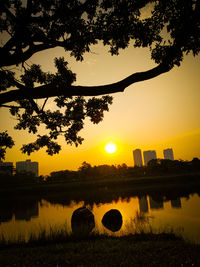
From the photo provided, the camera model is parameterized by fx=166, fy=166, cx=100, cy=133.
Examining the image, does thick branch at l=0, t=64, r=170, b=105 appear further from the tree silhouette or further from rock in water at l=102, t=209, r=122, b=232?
rock in water at l=102, t=209, r=122, b=232

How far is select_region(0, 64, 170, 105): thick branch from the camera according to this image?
454 centimetres

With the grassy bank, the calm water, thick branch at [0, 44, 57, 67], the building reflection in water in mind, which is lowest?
the building reflection in water

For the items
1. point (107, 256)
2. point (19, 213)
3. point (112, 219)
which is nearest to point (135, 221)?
point (112, 219)

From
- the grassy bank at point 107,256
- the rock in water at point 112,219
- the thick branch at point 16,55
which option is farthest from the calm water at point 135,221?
the thick branch at point 16,55

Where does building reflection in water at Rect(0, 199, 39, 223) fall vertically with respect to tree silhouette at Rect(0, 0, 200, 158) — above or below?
below

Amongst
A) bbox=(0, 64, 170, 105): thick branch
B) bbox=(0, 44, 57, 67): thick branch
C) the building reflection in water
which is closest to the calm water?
the building reflection in water

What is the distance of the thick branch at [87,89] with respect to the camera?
4.54m

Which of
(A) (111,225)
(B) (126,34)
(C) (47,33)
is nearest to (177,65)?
(B) (126,34)

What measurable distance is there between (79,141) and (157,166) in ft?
351

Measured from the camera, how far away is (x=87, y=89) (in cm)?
465

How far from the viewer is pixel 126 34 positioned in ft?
22.2

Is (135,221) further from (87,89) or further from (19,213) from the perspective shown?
(19,213)

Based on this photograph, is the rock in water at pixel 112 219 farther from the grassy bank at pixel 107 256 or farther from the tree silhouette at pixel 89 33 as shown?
the tree silhouette at pixel 89 33

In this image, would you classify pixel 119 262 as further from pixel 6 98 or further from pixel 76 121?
pixel 76 121
